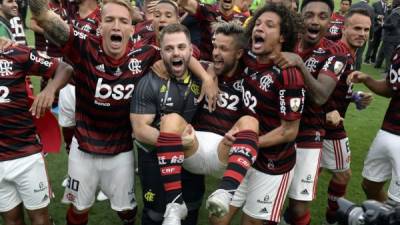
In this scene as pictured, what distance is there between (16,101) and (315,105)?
279 centimetres

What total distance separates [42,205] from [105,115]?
3.23 feet

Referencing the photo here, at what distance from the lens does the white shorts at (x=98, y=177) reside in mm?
4164

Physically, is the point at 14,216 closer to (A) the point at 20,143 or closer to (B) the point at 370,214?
(A) the point at 20,143

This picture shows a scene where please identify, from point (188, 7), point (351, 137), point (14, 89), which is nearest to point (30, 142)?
point (14, 89)

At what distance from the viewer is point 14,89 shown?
3.83 meters

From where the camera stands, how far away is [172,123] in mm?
3604

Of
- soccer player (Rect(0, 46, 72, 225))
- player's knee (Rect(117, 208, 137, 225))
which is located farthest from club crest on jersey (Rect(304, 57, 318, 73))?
soccer player (Rect(0, 46, 72, 225))

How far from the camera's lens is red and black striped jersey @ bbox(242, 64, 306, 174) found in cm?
378

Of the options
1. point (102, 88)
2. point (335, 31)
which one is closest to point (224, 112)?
point (102, 88)

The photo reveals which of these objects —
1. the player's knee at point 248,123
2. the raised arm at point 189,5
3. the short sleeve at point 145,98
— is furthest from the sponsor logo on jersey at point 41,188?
the raised arm at point 189,5

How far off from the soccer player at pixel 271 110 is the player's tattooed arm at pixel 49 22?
1.64 metres

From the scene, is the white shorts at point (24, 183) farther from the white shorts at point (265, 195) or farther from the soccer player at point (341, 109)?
the soccer player at point (341, 109)

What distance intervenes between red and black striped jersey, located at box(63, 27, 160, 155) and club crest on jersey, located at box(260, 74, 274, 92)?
3.43 ft

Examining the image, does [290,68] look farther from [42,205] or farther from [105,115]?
[42,205]
